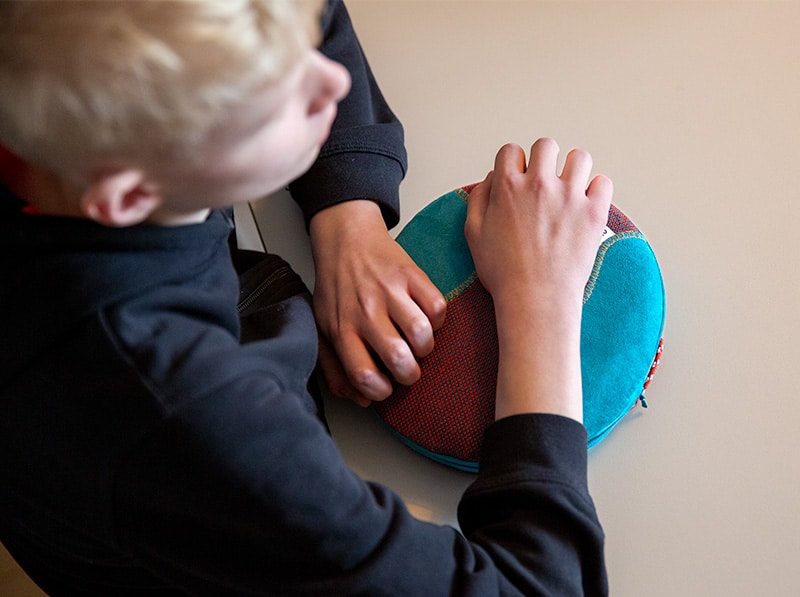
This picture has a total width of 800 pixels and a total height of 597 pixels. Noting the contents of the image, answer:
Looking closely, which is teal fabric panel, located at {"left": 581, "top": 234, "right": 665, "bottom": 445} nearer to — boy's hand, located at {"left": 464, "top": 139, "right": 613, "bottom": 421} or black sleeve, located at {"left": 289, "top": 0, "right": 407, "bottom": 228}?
boy's hand, located at {"left": 464, "top": 139, "right": 613, "bottom": 421}

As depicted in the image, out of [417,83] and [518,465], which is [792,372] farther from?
[417,83]

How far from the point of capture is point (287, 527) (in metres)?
0.47

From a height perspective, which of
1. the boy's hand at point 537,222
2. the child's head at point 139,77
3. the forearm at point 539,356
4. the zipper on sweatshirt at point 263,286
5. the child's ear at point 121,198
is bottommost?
the zipper on sweatshirt at point 263,286

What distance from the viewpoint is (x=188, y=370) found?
445mm

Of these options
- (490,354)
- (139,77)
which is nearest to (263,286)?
(490,354)

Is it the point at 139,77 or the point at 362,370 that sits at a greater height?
the point at 139,77

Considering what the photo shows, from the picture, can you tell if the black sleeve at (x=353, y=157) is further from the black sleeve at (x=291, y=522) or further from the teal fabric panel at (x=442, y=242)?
the black sleeve at (x=291, y=522)

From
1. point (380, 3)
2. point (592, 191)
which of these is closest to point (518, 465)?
point (592, 191)

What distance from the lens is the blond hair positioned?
0.37m

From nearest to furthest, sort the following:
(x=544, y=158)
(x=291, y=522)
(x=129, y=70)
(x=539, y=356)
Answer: (x=129, y=70), (x=291, y=522), (x=539, y=356), (x=544, y=158)

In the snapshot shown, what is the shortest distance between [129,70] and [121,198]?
0.08 m

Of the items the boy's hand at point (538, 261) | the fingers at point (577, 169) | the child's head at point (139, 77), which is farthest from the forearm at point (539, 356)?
the child's head at point (139, 77)

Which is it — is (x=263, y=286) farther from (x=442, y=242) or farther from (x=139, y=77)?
(x=139, y=77)

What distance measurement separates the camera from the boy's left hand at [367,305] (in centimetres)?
67
